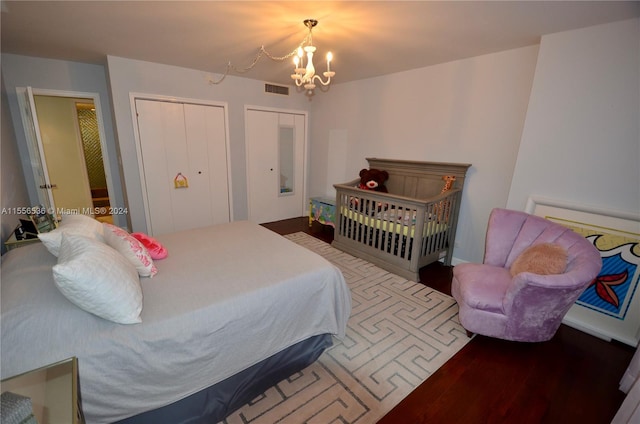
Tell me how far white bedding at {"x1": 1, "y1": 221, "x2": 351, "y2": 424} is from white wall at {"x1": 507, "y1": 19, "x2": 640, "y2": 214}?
212 centimetres

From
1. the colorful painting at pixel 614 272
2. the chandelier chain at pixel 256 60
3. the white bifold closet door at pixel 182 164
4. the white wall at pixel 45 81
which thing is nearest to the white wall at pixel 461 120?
the colorful painting at pixel 614 272

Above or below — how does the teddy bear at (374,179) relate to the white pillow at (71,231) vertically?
above

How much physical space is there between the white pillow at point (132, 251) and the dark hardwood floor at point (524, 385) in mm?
1596

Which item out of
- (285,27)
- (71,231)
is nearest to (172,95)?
(285,27)

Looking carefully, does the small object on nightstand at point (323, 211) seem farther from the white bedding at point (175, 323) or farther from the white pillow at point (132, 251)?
the white pillow at point (132, 251)

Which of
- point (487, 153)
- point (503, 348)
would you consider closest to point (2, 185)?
point (503, 348)

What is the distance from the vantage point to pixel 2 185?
2.24m

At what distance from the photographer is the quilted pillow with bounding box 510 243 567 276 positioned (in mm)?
1890

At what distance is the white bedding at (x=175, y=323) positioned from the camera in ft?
3.59

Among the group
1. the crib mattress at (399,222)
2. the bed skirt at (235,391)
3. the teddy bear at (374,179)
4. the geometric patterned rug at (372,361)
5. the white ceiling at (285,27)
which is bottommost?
the geometric patterned rug at (372,361)

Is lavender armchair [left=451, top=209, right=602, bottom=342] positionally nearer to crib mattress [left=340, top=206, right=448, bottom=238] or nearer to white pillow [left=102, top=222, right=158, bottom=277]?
crib mattress [left=340, top=206, right=448, bottom=238]

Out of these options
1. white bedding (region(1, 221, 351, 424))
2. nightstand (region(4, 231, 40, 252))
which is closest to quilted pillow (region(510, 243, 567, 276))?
white bedding (region(1, 221, 351, 424))

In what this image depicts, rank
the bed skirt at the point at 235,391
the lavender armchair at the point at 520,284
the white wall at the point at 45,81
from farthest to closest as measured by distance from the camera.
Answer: the white wall at the point at 45,81 → the lavender armchair at the point at 520,284 → the bed skirt at the point at 235,391

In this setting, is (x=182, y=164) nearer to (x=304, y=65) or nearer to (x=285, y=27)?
(x=304, y=65)
